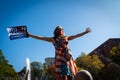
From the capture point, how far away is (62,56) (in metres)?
7.62

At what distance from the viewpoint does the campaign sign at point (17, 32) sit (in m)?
8.16

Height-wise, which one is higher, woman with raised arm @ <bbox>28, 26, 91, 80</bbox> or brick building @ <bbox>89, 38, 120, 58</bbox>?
brick building @ <bbox>89, 38, 120, 58</bbox>

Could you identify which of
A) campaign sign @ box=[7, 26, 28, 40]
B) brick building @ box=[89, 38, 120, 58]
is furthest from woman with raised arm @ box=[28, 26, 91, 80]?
brick building @ box=[89, 38, 120, 58]

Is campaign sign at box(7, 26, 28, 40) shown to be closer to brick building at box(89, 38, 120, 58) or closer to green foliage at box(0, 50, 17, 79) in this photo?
green foliage at box(0, 50, 17, 79)

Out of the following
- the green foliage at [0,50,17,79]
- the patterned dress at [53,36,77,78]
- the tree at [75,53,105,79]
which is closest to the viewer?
the patterned dress at [53,36,77,78]

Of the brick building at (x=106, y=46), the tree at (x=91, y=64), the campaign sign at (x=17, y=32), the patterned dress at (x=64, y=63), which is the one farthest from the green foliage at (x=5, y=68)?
the patterned dress at (x=64, y=63)

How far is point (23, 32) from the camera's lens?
818 cm

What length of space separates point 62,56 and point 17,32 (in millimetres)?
1496

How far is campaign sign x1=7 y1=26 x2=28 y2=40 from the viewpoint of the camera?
8.16 metres

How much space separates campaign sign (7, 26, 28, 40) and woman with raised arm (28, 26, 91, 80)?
0.60ft

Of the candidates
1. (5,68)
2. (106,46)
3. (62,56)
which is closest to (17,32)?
(62,56)

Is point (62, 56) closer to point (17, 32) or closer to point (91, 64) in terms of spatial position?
point (17, 32)

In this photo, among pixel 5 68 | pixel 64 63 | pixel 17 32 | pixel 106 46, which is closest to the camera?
pixel 64 63

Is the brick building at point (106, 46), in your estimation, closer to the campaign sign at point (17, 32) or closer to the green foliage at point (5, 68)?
the green foliage at point (5, 68)
